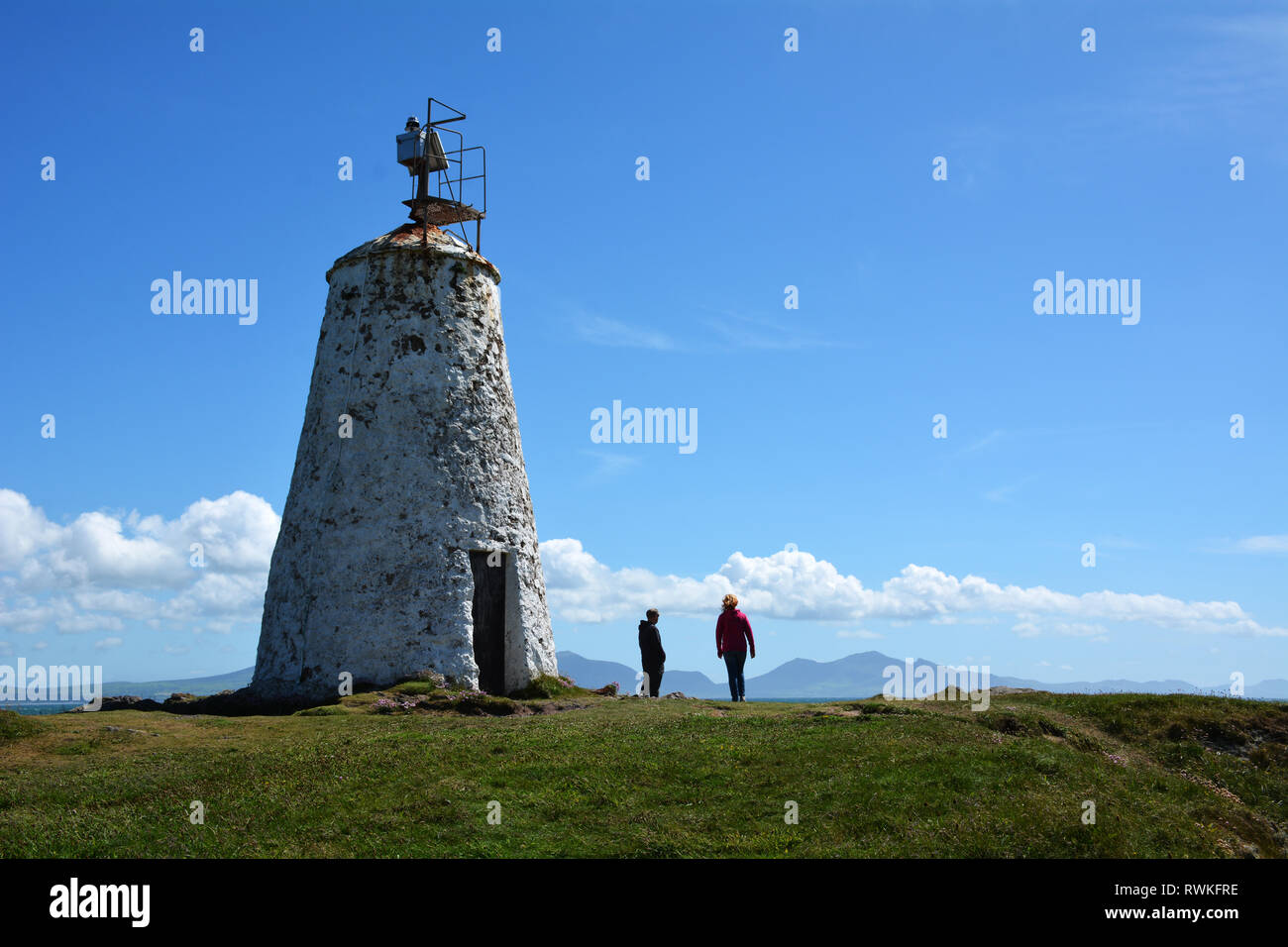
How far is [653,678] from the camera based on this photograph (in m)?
25.1

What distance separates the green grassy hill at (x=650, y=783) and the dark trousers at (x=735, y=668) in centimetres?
285

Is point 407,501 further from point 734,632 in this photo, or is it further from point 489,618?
point 734,632

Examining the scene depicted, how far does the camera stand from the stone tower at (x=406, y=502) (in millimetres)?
22391

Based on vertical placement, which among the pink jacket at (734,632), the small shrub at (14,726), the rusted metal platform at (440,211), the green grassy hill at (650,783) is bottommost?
the green grassy hill at (650,783)

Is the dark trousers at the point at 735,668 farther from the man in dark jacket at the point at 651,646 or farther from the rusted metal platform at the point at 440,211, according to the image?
the rusted metal platform at the point at 440,211

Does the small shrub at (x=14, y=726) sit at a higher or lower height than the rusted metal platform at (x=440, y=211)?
lower

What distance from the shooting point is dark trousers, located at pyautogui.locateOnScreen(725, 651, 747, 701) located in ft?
75.0

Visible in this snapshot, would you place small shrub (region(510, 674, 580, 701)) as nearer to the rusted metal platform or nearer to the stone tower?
the stone tower

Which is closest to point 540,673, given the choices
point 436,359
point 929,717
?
point 436,359

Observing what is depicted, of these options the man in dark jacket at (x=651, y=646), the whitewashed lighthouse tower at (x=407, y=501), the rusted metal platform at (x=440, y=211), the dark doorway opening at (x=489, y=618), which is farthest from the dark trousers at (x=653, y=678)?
the rusted metal platform at (x=440, y=211)
